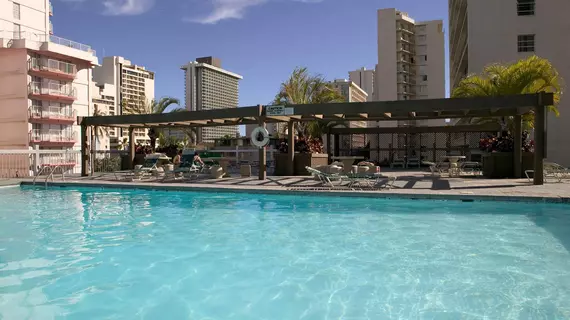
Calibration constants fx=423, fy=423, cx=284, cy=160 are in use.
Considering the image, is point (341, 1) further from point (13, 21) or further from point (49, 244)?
point (13, 21)

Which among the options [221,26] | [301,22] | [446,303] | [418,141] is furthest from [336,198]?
[418,141]

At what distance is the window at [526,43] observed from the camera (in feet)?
101

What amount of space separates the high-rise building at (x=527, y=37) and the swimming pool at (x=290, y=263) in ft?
71.4

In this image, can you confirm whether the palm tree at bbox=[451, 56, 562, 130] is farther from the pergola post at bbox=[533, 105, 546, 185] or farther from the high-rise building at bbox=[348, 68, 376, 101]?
the high-rise building at bbox=[348, 68, 376, 101]

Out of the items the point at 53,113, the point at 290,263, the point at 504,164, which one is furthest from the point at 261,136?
the point at 53,113

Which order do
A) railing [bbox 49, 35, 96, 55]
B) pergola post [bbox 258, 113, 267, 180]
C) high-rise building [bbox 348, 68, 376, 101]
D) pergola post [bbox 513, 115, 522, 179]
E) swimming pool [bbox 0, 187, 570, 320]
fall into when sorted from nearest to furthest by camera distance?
swimming pool [bbox 0, 187, 570, 320], pergola post [bbox 513, 115, 522, 179], pergola post [bbox 258, 113, 267, 180], railing [bbox 49, 35, 96, 55], high-rise building [bbox 348, 68, 376, 101]

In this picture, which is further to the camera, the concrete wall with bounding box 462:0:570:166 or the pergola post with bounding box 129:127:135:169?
the concrete wall with bounding box 462:0:570:166

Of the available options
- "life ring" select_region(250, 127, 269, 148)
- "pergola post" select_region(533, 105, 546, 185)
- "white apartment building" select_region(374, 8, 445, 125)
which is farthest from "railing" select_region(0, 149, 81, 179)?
"white apartment building" select_region(374, 8, 445, 125)

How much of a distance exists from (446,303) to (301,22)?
16.1 meters

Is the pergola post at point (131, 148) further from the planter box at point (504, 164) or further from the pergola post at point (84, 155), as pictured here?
the planter box at point (504, 164)

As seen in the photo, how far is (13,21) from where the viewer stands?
41.0 meters

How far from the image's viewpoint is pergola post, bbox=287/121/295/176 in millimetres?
18609

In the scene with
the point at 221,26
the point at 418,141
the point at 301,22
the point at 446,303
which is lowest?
the point at 446,303

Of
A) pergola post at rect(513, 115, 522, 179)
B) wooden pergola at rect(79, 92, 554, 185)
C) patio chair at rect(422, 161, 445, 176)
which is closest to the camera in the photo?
wooden pergola at rect(79, 92, 554, 185)
